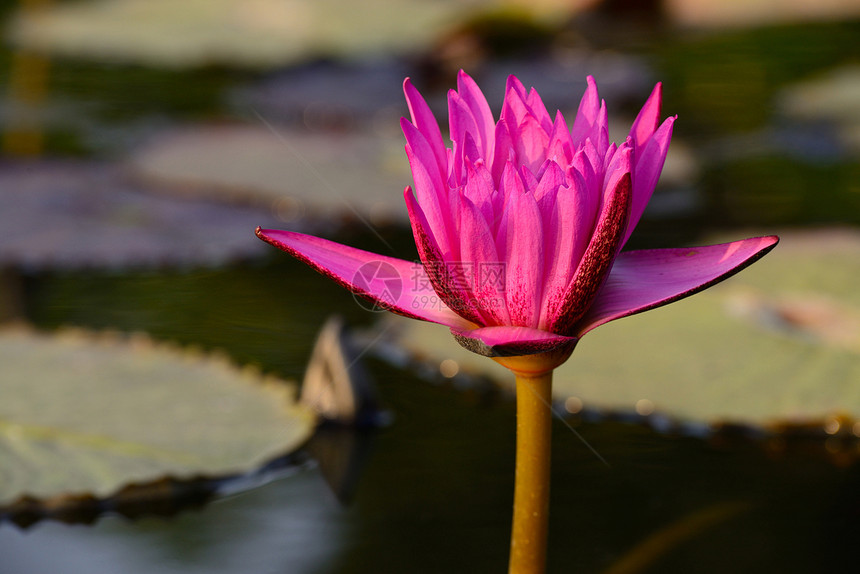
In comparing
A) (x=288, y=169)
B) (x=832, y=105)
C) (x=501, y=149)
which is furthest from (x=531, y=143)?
(x=832, y=105)

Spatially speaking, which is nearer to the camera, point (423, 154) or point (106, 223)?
point (423, 154)

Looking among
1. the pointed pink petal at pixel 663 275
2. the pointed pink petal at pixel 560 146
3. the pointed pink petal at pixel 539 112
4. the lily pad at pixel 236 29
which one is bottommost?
the lily pad at pixel 236 29

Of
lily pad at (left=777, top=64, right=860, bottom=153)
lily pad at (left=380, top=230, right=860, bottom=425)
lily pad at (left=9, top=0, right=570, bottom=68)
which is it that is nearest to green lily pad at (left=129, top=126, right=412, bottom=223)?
lily pad at (left=9, top=0, right=570, bottom=68)

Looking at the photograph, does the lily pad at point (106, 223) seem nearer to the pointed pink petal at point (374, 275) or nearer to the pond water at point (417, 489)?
the pond water at point (417, 489)

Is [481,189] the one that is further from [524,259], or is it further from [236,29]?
[236,29]

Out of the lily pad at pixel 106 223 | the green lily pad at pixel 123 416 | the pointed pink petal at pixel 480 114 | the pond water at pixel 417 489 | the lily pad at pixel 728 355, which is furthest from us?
the lily pad at pixel 106 223

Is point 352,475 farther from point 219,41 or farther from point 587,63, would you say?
point 587,63

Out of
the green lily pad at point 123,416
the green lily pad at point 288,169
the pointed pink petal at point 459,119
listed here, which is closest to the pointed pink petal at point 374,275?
the pointed pink petal at point 459,119
